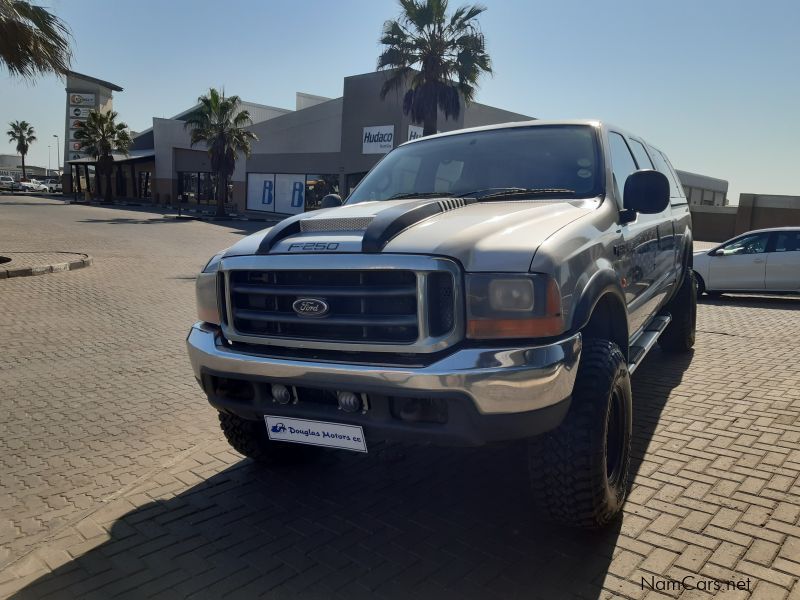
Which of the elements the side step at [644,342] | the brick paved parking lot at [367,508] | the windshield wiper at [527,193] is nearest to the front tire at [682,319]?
the brick paved parking lot at [367,508]

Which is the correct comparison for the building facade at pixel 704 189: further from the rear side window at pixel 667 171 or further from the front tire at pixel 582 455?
the front tire at pixel 582 455

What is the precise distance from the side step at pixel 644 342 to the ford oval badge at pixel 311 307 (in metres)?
1.67

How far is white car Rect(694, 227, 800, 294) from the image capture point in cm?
1143

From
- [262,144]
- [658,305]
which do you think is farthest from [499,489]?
[262,144]

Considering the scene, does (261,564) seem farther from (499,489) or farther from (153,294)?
(153,294)

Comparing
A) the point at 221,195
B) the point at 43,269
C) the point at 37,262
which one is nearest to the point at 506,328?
the point at 43,269

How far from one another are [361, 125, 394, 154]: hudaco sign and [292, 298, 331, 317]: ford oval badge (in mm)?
28894

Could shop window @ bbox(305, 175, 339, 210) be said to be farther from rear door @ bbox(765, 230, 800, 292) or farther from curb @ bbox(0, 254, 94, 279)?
rear door @ bbox(765, 230, 800, 292)

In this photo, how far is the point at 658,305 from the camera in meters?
5.13

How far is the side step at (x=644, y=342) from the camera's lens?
3.87 meters

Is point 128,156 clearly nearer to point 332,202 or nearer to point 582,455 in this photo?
point 332,202

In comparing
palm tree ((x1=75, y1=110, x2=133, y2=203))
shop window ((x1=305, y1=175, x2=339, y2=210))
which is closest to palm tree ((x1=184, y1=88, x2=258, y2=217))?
shop window ((x1=305, y1=175, x2=339, y2=210))

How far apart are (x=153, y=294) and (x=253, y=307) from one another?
8.48 m

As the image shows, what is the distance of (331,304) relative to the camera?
9.36 feet
